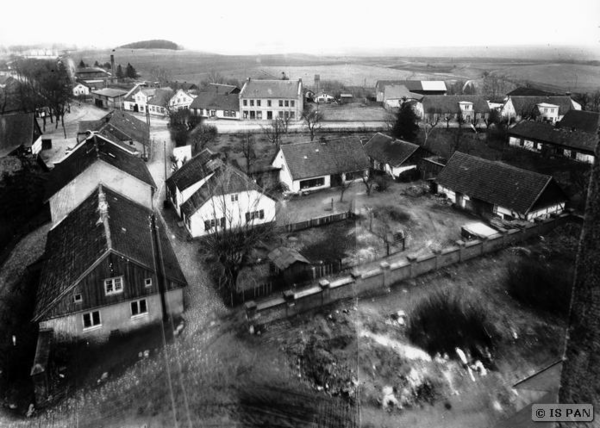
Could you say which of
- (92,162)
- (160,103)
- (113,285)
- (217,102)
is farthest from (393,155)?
(160,103)

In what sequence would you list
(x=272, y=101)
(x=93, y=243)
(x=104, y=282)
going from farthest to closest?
(x=272, y=101)
(x=93, y=243)
(x=104, y=282)

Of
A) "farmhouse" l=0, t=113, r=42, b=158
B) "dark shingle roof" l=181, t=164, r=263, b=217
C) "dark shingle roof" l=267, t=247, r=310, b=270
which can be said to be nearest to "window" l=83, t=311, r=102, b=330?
"dark shingle roof" l=267, t=247, r=310, b=270

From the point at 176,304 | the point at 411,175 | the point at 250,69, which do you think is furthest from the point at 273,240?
the point at 250,69

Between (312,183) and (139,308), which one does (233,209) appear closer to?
(139,308)

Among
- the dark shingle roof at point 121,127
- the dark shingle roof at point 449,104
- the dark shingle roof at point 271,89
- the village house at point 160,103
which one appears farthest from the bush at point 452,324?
the village house at point 160,103

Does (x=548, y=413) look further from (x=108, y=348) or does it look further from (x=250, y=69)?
(x=250, y=69)

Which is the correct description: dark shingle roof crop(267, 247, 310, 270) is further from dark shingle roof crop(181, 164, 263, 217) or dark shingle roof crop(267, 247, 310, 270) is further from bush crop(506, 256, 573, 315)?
bush crop(506, 256, 573, 315)
